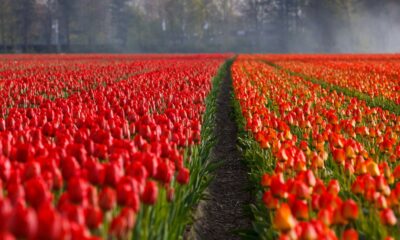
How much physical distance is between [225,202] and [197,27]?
78.1 m

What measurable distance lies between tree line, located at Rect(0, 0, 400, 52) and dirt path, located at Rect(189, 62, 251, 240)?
63.1 metres

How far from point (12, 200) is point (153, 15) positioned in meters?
101

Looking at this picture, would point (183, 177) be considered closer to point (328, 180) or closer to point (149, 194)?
point (149, 194)

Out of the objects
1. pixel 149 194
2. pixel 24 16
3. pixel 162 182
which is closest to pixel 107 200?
pixel 149 194

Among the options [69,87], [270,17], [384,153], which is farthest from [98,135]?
[270,17]

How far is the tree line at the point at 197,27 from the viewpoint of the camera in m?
73.6

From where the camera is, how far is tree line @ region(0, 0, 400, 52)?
→ 73.6 metres

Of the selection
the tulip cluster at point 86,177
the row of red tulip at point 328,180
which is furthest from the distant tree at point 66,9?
the tulip cluster at point 86,177

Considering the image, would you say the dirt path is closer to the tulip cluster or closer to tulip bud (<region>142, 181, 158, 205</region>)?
the tulip cluster

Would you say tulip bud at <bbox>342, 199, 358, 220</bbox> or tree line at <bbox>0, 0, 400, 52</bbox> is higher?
tree line at <bbox>0, 0, 400, 52</bbox>

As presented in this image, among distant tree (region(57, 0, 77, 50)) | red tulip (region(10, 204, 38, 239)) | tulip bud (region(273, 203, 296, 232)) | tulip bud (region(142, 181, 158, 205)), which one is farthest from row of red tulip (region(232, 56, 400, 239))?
distant tree (region(57, 0, 77, 50))

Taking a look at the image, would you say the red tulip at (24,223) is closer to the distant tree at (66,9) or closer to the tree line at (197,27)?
the tree line at (197,27)

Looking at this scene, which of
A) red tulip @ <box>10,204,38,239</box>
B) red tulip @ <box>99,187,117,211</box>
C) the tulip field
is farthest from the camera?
red tulip @ <box>99,187,117,211</box>

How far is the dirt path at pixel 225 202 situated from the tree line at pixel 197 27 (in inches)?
2485
